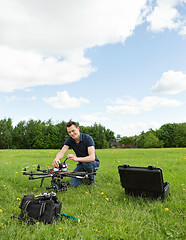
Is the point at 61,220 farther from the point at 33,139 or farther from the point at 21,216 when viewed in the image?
the point at 33,139

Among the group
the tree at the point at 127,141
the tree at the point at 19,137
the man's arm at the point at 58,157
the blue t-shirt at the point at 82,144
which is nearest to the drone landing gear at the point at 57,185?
the man's arm at the point at 58,157

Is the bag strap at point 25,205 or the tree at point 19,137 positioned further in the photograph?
the tree at point 19,137

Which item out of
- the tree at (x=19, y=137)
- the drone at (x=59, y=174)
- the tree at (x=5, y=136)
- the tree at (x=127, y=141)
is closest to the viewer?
the drone at (x=59, y=174)

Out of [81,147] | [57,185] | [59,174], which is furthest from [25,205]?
[81,147]

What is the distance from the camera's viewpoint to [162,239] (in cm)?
270

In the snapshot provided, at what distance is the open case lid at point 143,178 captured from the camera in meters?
3.75

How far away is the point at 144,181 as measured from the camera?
3965 millimetres

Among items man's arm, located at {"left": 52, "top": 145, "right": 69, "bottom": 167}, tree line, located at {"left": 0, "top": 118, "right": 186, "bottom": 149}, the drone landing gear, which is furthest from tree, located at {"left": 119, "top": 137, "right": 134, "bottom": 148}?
the drone landing gear

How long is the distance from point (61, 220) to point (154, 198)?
1.91 m

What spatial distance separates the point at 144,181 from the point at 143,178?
81mm

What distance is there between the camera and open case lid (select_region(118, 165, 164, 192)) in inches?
148

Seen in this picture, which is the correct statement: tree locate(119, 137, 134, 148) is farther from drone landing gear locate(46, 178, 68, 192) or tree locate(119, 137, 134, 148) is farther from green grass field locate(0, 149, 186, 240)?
drone landing gear locate(46, 178, 68, 192)

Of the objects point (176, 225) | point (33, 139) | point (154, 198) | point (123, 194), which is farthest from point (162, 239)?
point (33, 139)

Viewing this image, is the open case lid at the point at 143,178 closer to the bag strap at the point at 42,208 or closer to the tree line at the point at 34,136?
the bag strap at the point at 42,208
